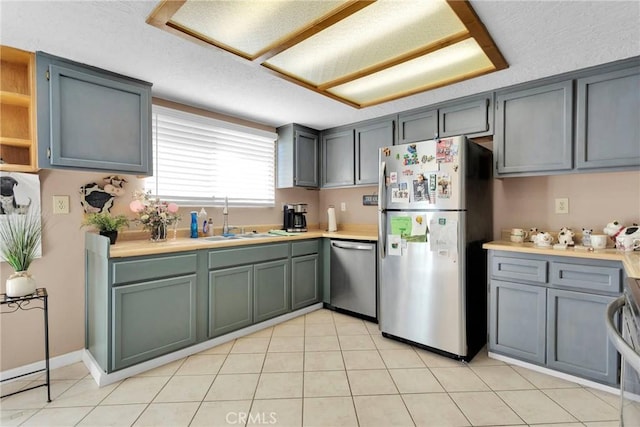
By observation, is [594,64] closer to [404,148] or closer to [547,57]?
[547,57]

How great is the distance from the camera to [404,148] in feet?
8.14

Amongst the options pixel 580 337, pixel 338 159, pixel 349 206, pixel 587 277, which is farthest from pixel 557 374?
pixel 338 159

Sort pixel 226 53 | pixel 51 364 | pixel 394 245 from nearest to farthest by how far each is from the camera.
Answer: pixel 226 53, pixel 51 364, pixel 394 245

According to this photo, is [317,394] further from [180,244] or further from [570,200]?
[570,200]

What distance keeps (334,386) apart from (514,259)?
158 centimetres

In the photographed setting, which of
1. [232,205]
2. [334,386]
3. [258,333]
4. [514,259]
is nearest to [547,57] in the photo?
[514,259]

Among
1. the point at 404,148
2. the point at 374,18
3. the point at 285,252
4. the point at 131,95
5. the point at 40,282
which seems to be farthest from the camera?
the point at 285,252

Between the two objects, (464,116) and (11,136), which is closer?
(11,136)

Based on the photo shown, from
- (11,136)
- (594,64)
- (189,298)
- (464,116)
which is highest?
(594,64)

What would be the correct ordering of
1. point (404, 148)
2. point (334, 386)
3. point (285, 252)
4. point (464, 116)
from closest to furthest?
1. point (334, 386)
2. point (404, 148)
3. point (464, 116)
4. point (285, 252)

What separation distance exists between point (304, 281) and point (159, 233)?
1.52 m

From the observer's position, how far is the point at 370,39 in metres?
1.80

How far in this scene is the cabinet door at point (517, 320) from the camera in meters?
2.10

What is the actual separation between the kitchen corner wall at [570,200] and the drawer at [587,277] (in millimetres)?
570
